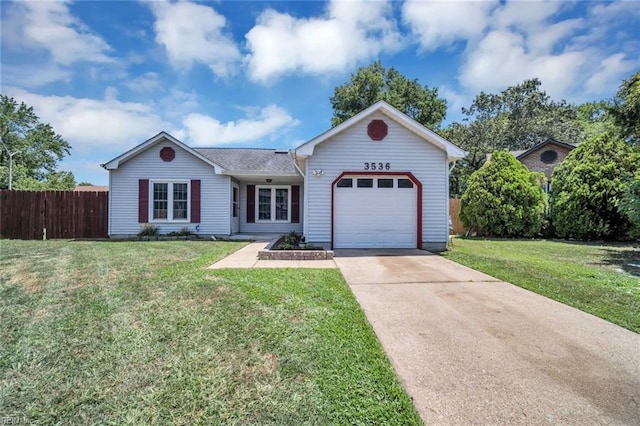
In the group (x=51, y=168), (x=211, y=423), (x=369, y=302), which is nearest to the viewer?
(x=211, y=423)

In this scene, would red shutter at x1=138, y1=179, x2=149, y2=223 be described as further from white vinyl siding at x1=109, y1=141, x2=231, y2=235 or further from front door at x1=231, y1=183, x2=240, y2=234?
front door at x1=231, y1=183, x2=240, y2=234

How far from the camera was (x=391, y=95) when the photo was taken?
92.7 feet

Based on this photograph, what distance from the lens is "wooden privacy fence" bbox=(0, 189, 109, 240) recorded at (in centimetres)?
1295

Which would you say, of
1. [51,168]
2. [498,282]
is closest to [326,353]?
[498,282]

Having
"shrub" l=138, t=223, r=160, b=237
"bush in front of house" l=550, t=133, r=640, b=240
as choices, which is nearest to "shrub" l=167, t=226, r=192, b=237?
"shrub" l=138, t=223, r=160, b=237

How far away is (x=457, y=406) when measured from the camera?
229 centimetres

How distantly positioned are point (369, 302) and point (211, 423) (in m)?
3.00

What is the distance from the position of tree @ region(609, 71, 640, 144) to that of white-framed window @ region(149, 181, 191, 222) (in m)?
14.9

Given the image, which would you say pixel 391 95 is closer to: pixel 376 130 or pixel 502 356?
pixel 376 130

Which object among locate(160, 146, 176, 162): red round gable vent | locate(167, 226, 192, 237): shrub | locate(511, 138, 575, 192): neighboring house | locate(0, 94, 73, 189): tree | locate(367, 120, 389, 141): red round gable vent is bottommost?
locate(167, 226, 192, 237): shrub

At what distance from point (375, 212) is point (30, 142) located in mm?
46646

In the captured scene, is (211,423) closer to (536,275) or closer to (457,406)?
(457,406)

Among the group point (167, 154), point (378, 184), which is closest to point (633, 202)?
point (378, 184)

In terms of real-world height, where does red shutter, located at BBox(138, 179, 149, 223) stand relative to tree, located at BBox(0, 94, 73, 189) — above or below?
below
